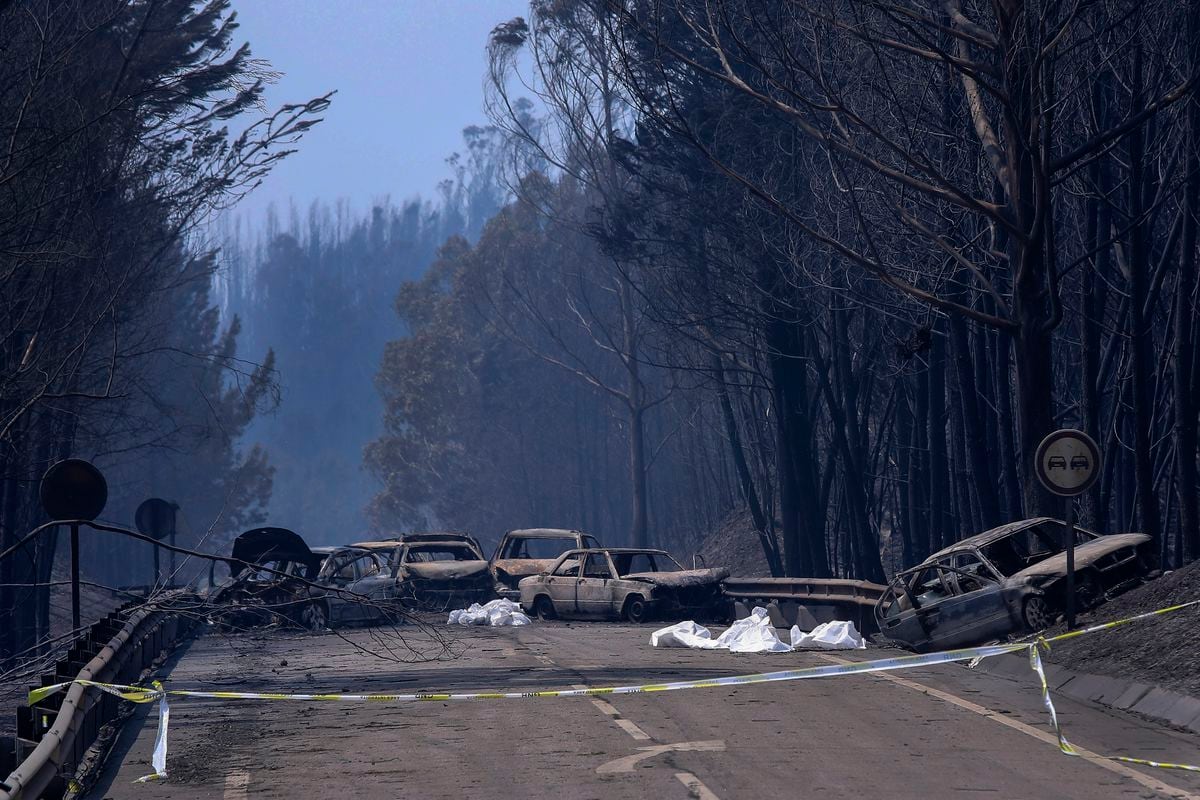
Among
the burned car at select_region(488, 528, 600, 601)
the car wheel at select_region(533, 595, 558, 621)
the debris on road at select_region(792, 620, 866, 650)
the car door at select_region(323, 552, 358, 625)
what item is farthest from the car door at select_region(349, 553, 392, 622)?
the debris on road at select_region(792, 620, 866, 650)

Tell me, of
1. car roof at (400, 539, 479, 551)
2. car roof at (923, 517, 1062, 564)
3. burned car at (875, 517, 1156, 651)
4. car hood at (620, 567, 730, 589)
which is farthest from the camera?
car roof at (400, 539, 479, 551)

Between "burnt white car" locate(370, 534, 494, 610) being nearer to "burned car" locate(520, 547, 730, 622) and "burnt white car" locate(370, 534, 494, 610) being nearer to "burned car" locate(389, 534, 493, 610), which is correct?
"burned car" locate(389, 534, 493, 610)

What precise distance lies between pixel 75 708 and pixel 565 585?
17819 mm

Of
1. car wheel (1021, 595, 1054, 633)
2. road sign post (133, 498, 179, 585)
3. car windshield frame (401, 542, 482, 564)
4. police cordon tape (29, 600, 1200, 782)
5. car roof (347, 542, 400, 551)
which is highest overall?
road sign post (133, 498, 179, 585)

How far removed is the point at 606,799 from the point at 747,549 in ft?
139

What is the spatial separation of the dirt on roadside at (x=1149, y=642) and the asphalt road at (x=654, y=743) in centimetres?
65

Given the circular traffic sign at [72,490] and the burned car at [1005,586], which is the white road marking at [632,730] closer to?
the burned car at [1005,586]

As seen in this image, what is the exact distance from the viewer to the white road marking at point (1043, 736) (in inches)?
309

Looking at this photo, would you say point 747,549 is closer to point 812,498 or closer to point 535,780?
point 812,498

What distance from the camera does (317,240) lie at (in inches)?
6777

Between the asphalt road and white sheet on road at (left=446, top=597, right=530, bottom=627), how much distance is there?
925 centimetres

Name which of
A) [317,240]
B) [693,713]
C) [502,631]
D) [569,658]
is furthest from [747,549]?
[317,240]

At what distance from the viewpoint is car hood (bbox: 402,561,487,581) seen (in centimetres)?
2669

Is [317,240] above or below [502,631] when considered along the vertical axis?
above
